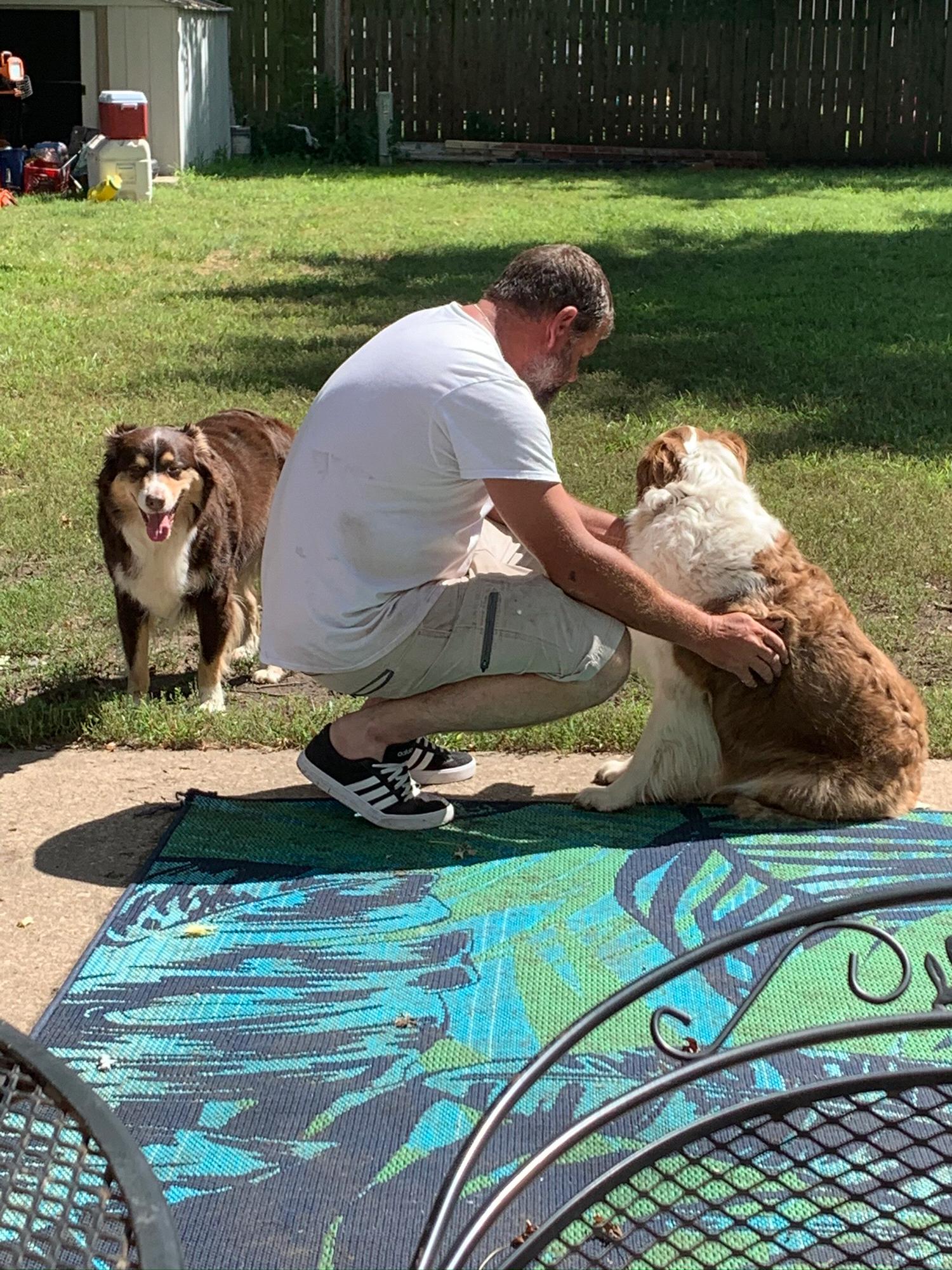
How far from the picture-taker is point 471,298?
1120 centimetres

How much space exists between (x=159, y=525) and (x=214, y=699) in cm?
70

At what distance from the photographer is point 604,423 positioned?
27.9 feet

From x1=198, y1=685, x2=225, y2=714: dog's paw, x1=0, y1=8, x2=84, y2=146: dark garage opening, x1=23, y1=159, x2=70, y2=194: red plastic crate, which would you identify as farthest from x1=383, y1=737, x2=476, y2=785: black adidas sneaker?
x1=0, y1=8, x2=84, y2=146: dark garage opening

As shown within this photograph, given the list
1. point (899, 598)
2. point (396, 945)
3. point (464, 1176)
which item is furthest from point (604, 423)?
point (464, 1176)

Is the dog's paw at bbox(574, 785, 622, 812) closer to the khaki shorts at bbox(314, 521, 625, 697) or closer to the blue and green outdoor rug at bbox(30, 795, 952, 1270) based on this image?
the blue and green outdoor rug at bbox(30, 795, 952, 1270)

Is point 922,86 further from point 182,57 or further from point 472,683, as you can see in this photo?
point 472,683

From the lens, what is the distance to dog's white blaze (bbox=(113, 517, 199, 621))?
5.19m

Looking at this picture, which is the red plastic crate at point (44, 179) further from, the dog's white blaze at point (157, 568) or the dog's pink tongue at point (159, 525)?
the dog's pink tongue at point (159, 525)

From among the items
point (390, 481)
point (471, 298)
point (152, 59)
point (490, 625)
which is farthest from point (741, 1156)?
point (152, 59)

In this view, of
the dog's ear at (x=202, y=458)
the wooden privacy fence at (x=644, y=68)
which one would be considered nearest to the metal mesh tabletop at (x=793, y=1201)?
the dog's ear at (x=202, y=458)

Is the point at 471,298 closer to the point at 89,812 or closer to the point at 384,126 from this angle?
the point at 89,812

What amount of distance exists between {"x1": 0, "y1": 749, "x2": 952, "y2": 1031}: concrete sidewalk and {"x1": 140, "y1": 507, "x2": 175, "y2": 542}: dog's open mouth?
0.78 meters

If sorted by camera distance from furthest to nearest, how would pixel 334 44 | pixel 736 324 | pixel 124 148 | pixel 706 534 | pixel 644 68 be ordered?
pixel 644 68
pixel 334 44
pixel 124 148
pixel 736 324
pixel 706 534

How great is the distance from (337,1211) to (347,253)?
1172 centimetres
